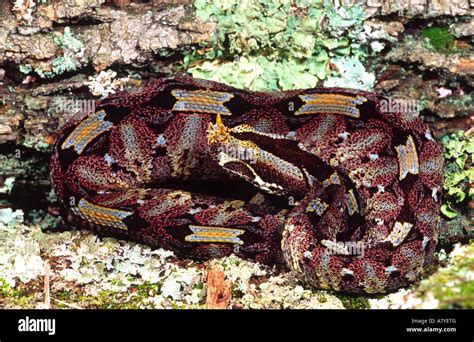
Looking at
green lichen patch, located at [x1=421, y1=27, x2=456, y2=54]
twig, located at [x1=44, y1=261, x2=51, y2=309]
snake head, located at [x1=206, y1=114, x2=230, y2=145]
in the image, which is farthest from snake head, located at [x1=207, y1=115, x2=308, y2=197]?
green lichen patch, located at [x1=421, y1=27, x2=456, y2=54]

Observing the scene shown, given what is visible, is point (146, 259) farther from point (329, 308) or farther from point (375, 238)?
point (375, 238)

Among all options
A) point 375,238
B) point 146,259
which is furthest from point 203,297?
point 375,238

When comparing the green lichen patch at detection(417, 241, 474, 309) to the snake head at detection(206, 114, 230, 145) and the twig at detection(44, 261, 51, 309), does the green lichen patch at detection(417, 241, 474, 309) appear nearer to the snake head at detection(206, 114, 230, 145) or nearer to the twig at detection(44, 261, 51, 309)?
the snake head at detection(206, 114, 230, 145)

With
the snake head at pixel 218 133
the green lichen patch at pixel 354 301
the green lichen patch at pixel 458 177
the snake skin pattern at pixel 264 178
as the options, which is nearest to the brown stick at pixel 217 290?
the snake skin pattern at pixel 264 178

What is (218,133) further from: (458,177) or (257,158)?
(458,177)

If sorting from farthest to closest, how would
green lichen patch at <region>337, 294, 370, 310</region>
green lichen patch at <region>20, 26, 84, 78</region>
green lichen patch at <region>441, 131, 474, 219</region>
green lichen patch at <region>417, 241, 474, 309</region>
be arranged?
green lichen patch at <region>20, 26, 84, 78</region> < green lichen patch at <region>441, 131, 474, 219</region> < green lichen patch at <region>337, 294, 370, 310</region> < green lichen patch at <region>417, 241, 474, 309</region>

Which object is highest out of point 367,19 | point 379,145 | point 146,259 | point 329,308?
point 367,19

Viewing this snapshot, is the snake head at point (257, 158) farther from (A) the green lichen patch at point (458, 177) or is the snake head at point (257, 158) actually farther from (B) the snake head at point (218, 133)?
(A) the green lichen patch at point (458, 177)
